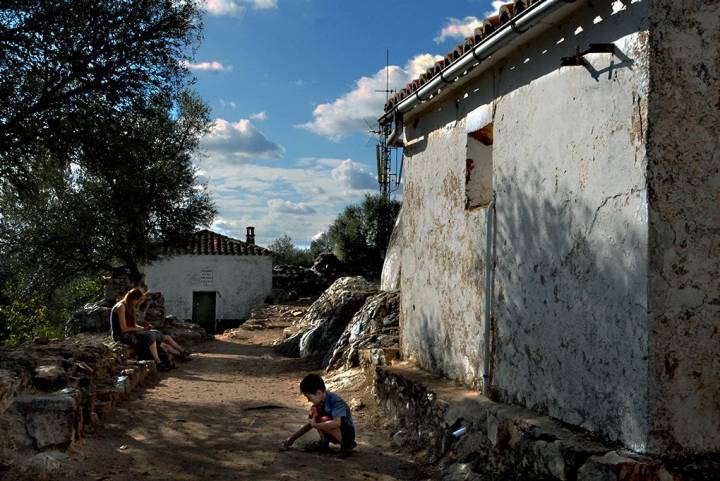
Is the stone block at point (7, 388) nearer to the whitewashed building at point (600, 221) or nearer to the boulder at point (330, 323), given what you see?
the whitewashed building at point (600, 221)

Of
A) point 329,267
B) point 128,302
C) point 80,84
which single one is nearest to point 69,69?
point 80,84

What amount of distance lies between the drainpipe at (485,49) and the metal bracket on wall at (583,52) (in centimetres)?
35

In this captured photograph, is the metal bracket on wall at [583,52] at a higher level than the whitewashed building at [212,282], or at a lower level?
higher

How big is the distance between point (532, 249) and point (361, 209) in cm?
2756

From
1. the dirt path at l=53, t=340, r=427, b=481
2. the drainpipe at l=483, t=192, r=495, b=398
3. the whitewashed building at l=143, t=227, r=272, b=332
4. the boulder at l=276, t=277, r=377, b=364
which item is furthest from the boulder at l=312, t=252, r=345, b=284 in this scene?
the drainpipe at l=483, t=192, r=495, b=398

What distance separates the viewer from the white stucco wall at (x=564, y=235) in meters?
3.93

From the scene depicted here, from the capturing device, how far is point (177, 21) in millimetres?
9531

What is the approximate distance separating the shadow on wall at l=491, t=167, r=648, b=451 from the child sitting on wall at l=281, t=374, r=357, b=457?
1.58 meters

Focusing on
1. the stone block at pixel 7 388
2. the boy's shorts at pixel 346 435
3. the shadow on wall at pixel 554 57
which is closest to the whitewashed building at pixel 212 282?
the shadow on wall at pixel 554 57

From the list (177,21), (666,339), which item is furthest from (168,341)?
(666,339)

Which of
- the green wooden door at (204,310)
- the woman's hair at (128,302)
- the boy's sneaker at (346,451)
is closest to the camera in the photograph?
the boy's sneaker at (346,451)

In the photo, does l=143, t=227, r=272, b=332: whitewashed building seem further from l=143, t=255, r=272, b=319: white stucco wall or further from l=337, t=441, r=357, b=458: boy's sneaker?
l=337, t=441, r=357, b=458: boy's sneaker

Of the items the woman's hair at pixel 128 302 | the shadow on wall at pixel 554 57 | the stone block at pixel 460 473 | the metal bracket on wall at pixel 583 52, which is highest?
the shadow on wall at pixel 554 57

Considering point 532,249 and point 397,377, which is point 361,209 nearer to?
point 397,377
